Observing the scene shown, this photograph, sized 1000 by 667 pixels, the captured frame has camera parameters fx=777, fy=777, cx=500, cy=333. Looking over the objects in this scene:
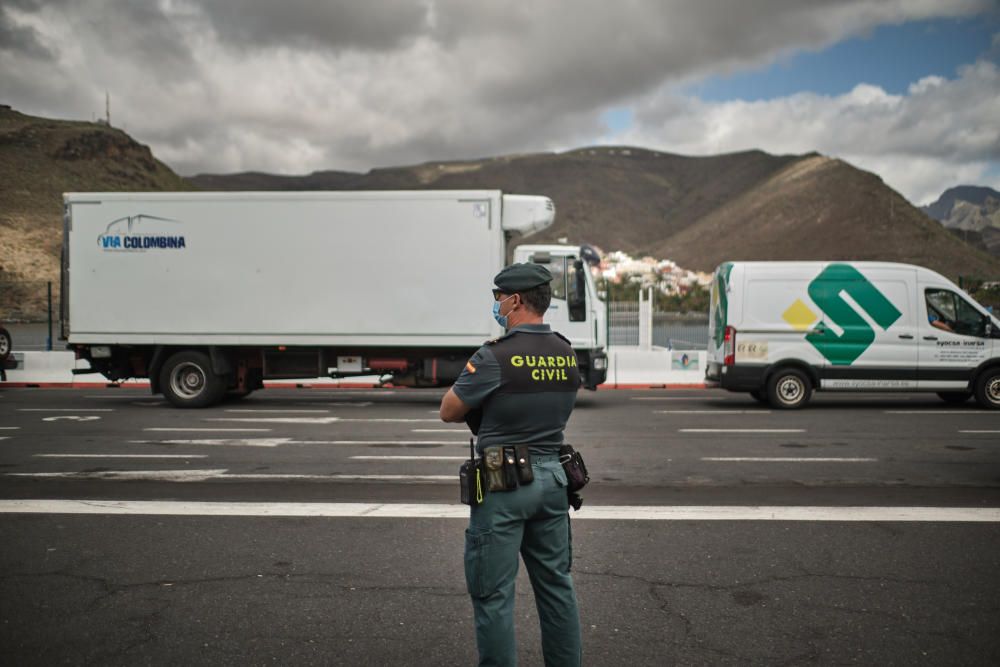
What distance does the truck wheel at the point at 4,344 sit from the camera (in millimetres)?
18844

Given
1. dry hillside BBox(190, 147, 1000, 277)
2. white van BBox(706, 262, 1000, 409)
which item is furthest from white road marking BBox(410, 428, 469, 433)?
dry hillside BBox(190, 147, 1000, 277)

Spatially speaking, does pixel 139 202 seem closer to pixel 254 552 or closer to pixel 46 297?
pixel 46 297

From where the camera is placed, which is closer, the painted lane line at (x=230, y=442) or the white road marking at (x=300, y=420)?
the painted lane line at (x=230, y=442)

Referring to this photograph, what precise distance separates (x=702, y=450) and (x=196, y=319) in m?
8.98

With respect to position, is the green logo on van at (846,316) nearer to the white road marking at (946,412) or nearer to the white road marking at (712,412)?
the white road marking at (946,412)

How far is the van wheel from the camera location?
43.7ft

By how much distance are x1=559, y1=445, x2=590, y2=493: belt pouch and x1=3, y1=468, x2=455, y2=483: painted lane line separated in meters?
4.44

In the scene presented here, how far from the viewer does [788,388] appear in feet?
43.9

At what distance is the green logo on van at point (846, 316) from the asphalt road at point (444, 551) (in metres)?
3.24

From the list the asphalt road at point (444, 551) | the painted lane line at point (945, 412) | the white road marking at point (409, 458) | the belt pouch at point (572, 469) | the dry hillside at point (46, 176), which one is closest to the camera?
the belt pouch at point (572, 469)

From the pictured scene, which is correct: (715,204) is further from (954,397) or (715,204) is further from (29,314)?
(29,314)

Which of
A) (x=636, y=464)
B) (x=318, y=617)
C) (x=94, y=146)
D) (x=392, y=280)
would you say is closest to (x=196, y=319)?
(x=392, y=280)

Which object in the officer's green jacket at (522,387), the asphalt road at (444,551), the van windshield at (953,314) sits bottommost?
the asphalt road at (444,551)

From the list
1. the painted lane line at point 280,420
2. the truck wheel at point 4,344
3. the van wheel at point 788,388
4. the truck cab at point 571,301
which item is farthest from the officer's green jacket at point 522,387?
the truck wheel at point 4,344
